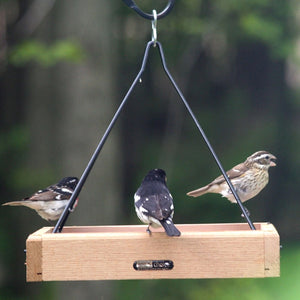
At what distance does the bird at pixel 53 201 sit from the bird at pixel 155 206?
25.5 inches

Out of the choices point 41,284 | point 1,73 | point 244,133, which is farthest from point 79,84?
point 244,133

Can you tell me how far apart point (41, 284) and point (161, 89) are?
13.9ft

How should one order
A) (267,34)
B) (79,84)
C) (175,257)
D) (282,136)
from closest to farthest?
1. (175,257)
2. (79,84)
3. (267,34)
4. (282,136)

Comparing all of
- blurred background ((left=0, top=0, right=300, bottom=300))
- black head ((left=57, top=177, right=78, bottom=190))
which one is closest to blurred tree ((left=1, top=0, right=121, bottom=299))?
blurred background ((left=0, top=0, right=300, bottom=300))

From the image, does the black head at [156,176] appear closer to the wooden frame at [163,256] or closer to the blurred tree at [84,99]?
the wooden frame at [163,256]

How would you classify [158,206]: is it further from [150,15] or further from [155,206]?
[150,15]

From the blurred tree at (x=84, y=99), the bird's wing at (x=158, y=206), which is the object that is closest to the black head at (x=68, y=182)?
the bird's wing at (x=158, y=206)

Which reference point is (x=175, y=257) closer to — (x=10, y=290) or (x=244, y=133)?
(x=10, y=290)

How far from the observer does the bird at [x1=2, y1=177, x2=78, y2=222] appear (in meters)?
4.27

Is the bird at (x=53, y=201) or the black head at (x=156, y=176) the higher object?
the black head at (x=156, y=176)

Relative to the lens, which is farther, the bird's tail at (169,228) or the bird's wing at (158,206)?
the bird's wing at (158,206)

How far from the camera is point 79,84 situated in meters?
7.50

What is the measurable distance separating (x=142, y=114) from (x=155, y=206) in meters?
8.47

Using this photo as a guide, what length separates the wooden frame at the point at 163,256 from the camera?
3398 mm
